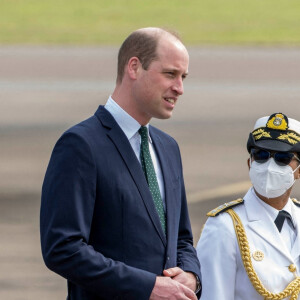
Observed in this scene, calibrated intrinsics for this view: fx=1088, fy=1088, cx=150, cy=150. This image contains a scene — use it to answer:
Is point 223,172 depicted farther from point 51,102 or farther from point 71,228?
point 71,228

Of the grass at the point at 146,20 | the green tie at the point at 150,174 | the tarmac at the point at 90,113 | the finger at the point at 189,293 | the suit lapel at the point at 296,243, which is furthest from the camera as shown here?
the grass at the point at 146,20

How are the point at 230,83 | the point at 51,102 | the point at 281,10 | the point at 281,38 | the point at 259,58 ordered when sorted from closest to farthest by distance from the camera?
the point at 51,102 < the point at 230,83 < the point at 259,58 < the point at 281,38 < the point at 281,10

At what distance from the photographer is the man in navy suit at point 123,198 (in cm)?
399

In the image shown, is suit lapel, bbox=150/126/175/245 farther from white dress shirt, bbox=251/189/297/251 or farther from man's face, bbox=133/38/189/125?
white dress shirt, bbox=251/189/297/251

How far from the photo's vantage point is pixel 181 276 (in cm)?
423

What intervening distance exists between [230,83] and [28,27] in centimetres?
1335

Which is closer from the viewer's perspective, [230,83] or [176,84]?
[176,84]

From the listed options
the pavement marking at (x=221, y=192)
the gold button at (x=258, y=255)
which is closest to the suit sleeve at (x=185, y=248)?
the gold button at (x=258, y=255)

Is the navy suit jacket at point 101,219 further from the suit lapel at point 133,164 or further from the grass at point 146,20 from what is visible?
the grass at point 146,20

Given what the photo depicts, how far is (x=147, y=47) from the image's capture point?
13.7ft

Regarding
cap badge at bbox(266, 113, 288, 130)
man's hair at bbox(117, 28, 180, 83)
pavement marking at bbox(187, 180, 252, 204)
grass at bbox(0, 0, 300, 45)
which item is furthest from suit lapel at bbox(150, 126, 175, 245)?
grass at bbox(0, 0, 300, 45)

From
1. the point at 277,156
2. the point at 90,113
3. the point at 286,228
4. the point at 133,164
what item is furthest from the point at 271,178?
the point at 90,113

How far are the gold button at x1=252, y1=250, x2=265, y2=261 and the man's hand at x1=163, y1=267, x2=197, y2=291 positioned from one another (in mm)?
373

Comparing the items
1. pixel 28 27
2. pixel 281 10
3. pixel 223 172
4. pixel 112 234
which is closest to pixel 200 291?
pixel 112 234
